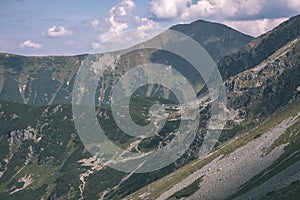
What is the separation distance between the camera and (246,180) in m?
172

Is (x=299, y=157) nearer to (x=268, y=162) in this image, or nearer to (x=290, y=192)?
(x=268, y=162)

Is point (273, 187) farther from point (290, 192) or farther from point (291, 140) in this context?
point (291, 140)

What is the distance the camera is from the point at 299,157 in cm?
14912

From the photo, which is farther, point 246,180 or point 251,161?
point 251,161

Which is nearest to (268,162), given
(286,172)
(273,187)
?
(286,172)

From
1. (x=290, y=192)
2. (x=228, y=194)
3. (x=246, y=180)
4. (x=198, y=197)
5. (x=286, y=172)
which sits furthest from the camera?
(x=198, y=197)

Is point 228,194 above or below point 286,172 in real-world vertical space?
below

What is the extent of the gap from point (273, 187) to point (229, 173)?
73510mm

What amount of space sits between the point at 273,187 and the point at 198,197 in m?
66.3

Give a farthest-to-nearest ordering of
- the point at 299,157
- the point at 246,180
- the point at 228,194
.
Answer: the point at 246,180, the point at 228,194, the point at 299,157

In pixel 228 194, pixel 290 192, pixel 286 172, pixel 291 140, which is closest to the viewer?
pixel 290 192

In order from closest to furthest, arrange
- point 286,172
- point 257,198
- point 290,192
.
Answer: point 290,192, point 257,198, point 286,172

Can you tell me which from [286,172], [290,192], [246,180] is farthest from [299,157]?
[290,192]

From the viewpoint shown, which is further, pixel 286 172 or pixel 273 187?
pixel 286 172
